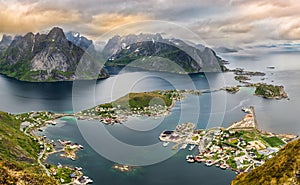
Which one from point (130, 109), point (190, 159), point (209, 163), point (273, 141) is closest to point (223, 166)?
point (209, 163)

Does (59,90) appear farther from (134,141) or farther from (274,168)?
(274,168)

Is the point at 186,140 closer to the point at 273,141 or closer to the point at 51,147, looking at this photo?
the point at 273,141

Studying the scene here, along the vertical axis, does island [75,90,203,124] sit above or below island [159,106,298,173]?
above

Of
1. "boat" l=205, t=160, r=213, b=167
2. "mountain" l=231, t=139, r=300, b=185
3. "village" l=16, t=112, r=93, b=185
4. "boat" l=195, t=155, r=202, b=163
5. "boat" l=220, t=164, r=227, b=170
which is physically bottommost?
"boat" l=220, t=164, r=227, b=170

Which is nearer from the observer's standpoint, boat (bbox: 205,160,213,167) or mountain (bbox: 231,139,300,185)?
mountain (bbox: 231,139,300,185)

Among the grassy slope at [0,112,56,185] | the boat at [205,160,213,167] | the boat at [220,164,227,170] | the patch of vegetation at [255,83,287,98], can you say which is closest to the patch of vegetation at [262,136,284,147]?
the boat at [220,164,227,170]

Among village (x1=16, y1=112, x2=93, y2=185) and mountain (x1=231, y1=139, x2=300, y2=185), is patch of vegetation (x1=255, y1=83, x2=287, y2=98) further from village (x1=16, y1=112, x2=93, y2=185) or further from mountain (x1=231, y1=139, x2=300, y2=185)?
mountain (x1=231, y1=139, x2=300, y2=185)

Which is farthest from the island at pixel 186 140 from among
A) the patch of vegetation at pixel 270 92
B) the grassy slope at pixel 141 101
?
the patch of vegetation at pixel 270 92
